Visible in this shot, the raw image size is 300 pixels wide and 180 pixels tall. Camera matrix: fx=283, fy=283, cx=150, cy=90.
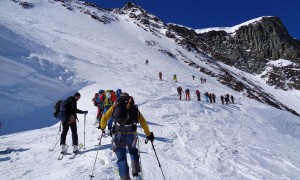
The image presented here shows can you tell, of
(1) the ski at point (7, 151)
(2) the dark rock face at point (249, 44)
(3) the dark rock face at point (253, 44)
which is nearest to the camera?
(1) the ski at point (7, 151)

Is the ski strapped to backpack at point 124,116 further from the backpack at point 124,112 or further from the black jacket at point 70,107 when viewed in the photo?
the black jacket at point 70,107

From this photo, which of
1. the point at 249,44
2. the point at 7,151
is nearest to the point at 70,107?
the point at 7,151

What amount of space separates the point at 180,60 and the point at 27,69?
169 feet

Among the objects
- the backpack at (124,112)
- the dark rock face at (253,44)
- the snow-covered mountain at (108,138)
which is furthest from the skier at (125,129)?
the dark rock face at (253,44)

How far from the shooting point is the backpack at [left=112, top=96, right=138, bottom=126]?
6.27 meters

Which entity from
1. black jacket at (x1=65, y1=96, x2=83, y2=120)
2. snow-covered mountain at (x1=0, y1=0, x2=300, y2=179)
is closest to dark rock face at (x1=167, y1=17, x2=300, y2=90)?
snow-covered mountain at (x1=0, y1=0, x2=300, y2=179)

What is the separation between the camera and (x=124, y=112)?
629 cm

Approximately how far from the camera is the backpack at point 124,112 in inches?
247

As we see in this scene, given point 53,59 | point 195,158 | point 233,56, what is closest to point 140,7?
point 233,56

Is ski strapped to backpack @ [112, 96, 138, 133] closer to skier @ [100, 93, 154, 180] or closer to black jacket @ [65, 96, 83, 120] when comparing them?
skier @ [100, 93, 154, 180]

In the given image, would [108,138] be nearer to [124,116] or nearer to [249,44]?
[124,116]

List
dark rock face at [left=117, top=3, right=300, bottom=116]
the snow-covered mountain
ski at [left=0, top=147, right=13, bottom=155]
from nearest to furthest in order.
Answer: the snow-covered mountain
ski at [left=0, top=147, right=13, bottom=155]
dark rock face at [left=117, top=3, right=300, bottom=116]

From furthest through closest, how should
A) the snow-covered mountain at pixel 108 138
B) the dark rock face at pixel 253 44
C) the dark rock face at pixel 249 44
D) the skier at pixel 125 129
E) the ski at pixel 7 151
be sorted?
1. the dark rock face at pixel 253 44
2. the dark rock face at pixel 249 44
3. the ski at pixel 7 151
4. the snow-covered mountain at pixel 108 138
5. the skier at pixel 125 129

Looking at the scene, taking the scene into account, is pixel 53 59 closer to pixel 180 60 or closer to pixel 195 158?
pixel 195 158
